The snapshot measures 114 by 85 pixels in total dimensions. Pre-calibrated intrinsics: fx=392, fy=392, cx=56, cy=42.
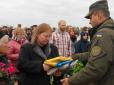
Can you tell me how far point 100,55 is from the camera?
181 inches

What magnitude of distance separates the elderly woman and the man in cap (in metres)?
1.17

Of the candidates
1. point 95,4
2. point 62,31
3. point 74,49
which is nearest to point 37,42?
point 95,4

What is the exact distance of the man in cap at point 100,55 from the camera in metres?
4.62

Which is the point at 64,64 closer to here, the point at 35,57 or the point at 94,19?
the point at 35,57

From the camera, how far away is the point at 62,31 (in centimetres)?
1150

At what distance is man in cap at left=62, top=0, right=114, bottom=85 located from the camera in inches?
182

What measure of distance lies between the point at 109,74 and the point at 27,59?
159 centimetres

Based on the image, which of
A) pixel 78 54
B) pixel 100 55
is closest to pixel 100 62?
pixel 100 55

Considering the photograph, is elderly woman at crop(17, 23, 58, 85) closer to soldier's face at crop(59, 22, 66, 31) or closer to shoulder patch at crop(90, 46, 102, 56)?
shoulder patch at crop(90, 46, 102, 56)

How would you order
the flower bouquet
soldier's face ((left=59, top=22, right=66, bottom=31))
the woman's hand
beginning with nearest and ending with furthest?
the flower bouquet < the woman's hand < soldier's face ((left=59, top=22, right=66, bottom=31))

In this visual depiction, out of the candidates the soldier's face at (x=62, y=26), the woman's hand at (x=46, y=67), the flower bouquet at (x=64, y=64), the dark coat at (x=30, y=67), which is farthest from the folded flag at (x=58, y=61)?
the soldier's face at (x=62, y=26)

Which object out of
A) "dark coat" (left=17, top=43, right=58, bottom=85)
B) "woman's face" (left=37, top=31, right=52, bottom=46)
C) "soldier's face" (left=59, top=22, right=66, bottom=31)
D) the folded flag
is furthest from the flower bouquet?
"soldier's face" (left=59, top=22, right=66, bottom=31)

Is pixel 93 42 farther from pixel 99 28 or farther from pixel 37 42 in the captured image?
pixel 37 42

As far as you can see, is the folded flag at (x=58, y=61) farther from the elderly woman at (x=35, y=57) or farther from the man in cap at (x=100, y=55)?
the man in cap at (x=100, y=55)
